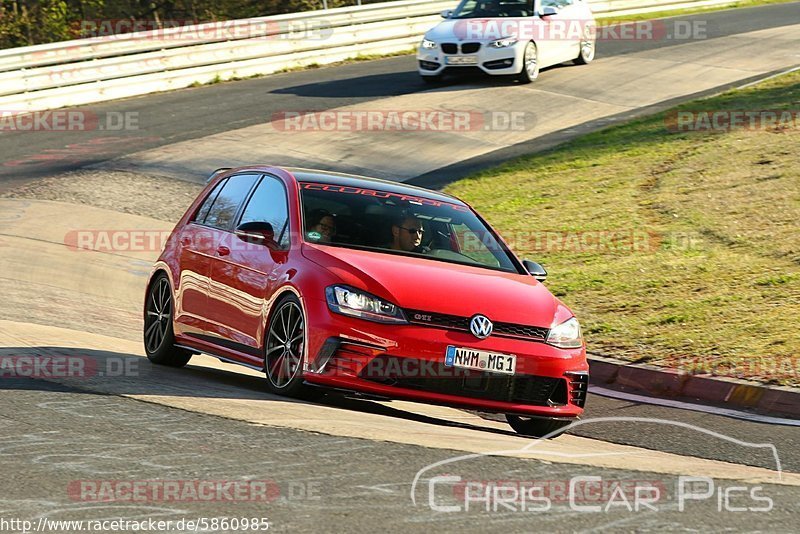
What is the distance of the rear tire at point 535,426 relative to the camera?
8883 mm

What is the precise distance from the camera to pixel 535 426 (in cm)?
891

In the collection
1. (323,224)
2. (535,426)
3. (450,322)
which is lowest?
(535,426)

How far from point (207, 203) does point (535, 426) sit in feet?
11.2

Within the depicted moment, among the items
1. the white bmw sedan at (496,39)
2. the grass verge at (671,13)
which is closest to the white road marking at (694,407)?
the white bmw sedan at (496,39)

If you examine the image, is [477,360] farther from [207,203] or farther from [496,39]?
[496,39]

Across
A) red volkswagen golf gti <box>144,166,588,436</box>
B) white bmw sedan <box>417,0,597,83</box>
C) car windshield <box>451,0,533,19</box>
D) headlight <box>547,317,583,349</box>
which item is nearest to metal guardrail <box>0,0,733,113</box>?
white bmw sedan <box>417,0,597,83</box>

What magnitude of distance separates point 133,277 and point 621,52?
18202 mm

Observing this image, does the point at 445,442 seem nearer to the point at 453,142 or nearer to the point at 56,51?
the point at 453,142

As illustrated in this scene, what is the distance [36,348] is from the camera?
1016 centimetres

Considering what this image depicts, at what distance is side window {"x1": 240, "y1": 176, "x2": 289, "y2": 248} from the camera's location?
30.7 ft

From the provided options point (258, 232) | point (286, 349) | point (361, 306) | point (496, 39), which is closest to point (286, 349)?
point (286, 349)

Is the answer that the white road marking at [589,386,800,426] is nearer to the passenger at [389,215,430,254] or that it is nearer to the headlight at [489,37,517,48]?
the passenger at [389,215,430,254]

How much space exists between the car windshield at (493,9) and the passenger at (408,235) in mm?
17519

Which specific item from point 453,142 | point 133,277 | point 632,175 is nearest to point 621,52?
point 453,142
